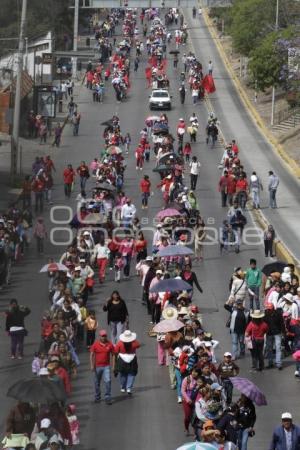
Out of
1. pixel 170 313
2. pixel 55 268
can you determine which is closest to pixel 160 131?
pixel 55 268

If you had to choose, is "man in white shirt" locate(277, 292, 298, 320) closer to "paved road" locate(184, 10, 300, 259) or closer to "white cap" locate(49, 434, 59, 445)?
"white cap" locate(49, 434, 59, 445)

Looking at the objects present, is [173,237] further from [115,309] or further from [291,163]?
[291,163]

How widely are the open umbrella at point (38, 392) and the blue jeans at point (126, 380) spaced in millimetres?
3991

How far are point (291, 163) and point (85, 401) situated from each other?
37122 millimetres

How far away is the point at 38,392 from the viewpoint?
2186 centimetres

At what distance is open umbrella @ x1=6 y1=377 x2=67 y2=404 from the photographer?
21734 millimetres

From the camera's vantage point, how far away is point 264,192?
2121 inches

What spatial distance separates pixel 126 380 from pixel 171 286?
4.95 meters

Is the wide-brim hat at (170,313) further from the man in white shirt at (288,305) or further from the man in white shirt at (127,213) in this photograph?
the man in white shirt at (127,213)

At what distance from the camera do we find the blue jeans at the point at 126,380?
85.8ft

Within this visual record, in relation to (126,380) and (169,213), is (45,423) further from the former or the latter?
(169,213)

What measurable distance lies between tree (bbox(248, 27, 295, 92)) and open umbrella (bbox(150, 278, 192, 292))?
140ft

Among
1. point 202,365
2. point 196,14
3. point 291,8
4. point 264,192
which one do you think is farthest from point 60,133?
point 196,14

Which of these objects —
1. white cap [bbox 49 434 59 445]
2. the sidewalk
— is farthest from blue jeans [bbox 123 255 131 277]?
white cap [bbox 49 434 59 445]
